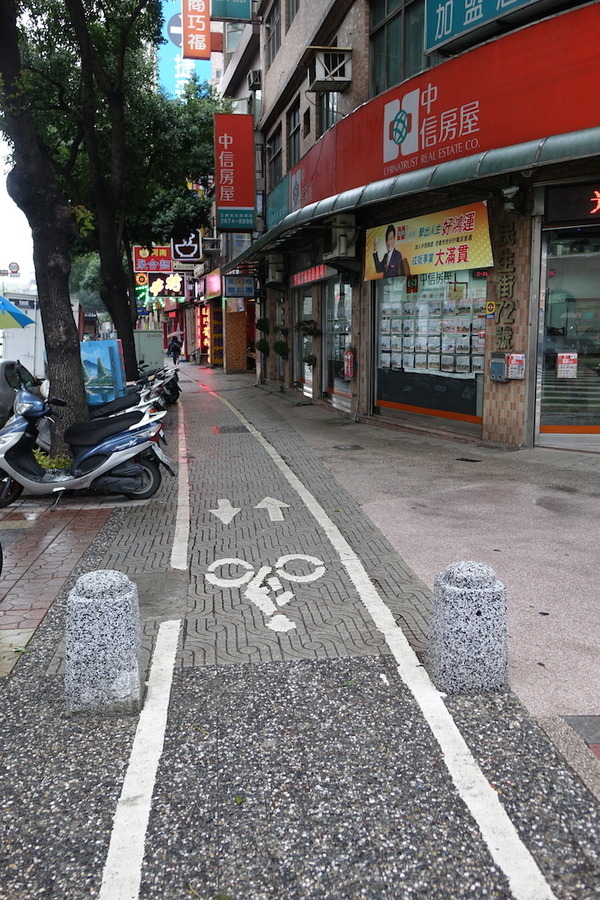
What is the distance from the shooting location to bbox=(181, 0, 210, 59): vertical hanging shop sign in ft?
108

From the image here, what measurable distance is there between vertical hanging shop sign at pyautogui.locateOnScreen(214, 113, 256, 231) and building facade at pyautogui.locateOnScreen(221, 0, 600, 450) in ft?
16.8

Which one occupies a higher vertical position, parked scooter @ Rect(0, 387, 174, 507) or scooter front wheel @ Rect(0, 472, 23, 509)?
parked scooter @ Rect(0, 387, 174, 507)

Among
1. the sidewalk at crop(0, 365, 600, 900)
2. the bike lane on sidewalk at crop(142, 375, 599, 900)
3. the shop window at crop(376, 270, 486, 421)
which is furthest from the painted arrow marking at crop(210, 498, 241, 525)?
the shop window at crop(376, 270, 486, 421)

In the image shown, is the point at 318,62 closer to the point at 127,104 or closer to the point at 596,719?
the point at 127,104

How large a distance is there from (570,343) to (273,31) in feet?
63.7

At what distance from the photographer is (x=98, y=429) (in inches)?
330

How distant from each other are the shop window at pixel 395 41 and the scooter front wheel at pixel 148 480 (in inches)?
330

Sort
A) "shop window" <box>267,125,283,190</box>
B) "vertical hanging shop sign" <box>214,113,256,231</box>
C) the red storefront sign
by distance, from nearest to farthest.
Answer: the red storefront sign, "vertical hanging shop sign" <box>214,113,256,231</box>, "shop window" <box>267,125,283,190</box>

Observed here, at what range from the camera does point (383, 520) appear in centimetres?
757

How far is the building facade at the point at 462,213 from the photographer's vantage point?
9.39 metres

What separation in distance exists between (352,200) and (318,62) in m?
4.58

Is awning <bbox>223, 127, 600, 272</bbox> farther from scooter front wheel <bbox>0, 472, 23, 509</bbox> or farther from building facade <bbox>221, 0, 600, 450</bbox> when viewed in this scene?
scooter front wheel <bbox>0, 472, 23, 509</bbox>

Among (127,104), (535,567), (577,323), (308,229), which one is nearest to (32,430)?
(535,567)

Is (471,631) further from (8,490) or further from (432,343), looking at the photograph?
(432,343)
